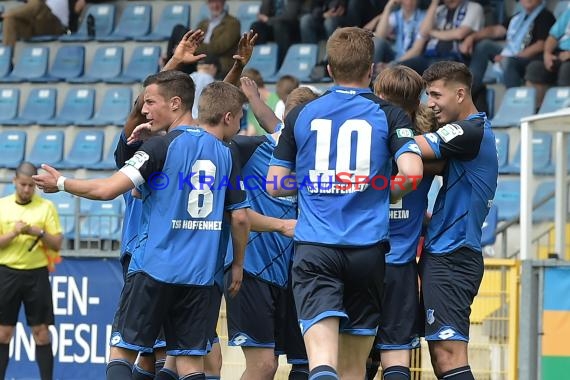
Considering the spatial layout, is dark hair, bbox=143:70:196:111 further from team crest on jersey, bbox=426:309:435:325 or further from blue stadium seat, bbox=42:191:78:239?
blue stadium seat, bbox=42:191:78:239

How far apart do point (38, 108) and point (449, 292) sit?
11.6m

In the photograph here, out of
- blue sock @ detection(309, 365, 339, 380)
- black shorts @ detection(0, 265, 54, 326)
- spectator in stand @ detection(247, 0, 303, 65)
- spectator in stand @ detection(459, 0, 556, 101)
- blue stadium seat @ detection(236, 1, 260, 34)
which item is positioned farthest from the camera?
blue stadium seat @ detection(236, 1, 260, 34)

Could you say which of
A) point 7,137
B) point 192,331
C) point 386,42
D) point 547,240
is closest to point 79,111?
point 7,137

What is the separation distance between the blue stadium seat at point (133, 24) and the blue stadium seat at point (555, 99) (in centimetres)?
673

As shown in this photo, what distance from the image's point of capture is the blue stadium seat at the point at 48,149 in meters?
16.8

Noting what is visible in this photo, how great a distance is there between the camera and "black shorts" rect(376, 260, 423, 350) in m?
7.43

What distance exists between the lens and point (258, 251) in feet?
27.3

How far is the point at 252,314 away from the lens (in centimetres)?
816

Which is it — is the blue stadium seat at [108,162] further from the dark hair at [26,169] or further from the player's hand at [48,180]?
the player's hand at [48,180]

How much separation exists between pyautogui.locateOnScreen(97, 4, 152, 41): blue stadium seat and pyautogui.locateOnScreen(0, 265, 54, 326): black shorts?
6.76 m

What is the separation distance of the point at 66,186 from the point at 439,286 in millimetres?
2257

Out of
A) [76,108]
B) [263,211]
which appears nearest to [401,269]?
[263,211]

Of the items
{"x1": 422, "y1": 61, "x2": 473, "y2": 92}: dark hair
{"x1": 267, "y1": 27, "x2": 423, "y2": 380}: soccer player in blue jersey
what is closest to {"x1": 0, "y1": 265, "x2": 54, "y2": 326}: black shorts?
{"x1": 267, "y1": 27, "x2": 423, "y2": 380}: soccer player in blue jersey

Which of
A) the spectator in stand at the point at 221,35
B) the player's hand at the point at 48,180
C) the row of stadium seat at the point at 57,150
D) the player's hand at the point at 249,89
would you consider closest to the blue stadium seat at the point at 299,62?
the spectator in stand at the point at 221,35
